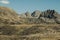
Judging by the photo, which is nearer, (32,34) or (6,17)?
(32,34)

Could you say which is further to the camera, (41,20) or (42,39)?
(41,20)

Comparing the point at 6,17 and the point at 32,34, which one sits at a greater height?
the point at 32,34

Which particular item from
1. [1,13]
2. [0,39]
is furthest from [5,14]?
[0,39]

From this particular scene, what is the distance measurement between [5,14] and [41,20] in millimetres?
27213

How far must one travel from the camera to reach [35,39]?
1623 inches

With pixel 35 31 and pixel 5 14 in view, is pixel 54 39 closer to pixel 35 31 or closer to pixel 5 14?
pixel 35 31

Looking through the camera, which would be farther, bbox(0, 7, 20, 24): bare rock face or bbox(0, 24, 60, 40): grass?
bbox(0, 7, 20, 24): bare rock face

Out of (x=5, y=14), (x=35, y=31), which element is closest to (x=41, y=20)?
(x=5, y=14)

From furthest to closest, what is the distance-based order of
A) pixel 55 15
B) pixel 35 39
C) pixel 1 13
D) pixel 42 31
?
pixel 55 15
pixel 1 13
pixel 42 31
pixel 35 39

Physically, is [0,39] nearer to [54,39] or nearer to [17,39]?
[17,39]

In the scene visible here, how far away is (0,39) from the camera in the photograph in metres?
43.7

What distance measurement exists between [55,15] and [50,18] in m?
4.46

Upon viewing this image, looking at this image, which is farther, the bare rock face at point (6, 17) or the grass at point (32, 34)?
the bare rock face at point (6, 17)

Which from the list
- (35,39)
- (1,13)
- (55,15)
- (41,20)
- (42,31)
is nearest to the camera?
(35,39)
